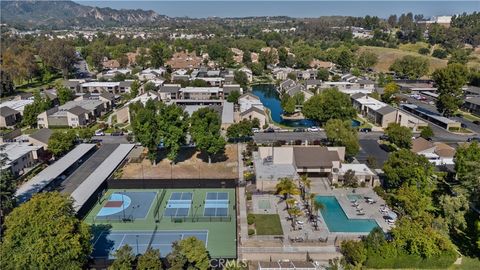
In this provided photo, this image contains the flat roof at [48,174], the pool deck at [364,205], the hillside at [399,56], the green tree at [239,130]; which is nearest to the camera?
the pool deck at [364,205]

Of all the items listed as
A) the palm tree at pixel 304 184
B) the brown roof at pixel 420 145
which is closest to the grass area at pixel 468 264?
the palm tree at pixel 304 184

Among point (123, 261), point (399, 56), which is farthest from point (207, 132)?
point (399, 56)

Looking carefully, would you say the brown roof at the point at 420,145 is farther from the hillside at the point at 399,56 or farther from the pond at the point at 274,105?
the hillside at the point at 399,56

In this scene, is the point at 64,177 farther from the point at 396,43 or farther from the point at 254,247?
the point at 396,43

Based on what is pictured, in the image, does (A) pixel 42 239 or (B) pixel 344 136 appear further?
(B) pixel 344 136

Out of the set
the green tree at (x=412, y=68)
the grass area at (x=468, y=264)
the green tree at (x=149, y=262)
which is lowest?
the grass area at (x=468, y=264)

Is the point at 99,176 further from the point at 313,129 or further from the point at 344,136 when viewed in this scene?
the point at 313,129

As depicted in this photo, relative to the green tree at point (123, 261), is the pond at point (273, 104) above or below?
above
